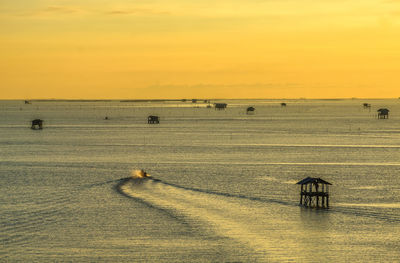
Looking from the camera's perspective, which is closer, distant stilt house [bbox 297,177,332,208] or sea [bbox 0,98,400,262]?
sea [bbox 0,98,400,262]

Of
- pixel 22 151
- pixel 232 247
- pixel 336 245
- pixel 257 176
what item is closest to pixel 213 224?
pixel 232 247

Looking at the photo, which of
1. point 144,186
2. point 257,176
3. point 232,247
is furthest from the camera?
point 257,176

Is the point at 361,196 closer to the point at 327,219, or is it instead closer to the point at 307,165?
the point at 327,219

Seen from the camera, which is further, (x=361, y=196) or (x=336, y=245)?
(x=361, y=196)

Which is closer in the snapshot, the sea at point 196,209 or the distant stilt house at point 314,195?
the sea at point 196,209

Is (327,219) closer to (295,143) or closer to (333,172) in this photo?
(333,172)

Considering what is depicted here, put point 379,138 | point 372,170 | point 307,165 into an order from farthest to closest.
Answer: point 379,138 < point 307,165 < point 372,170

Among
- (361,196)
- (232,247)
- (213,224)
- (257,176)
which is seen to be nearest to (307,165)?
(257,176)

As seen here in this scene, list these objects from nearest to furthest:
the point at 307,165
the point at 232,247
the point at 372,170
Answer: the point at 232,247 → the point at 372,170 → the point at 307,165

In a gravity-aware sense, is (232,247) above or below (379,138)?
below
